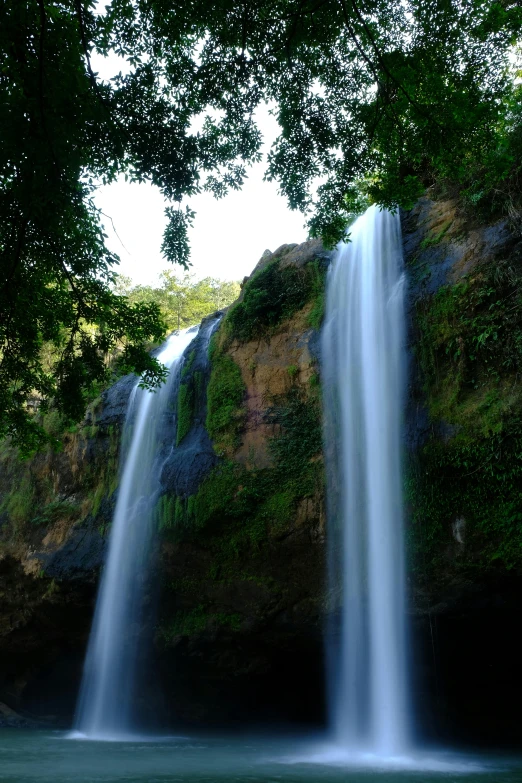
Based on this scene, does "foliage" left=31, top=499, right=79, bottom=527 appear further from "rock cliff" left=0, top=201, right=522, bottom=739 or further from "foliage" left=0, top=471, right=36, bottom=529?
"foliage" left=0, top=471, right=36, bottom=529

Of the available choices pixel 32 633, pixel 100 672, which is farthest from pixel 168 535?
pixel 32 633

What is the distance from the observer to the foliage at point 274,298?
12.3m

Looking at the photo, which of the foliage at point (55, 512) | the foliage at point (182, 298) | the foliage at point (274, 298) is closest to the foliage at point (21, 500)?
the foliage at point (55, 512)

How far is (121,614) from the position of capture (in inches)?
466

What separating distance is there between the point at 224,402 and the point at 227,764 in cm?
635

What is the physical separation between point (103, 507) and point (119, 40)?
9690mm

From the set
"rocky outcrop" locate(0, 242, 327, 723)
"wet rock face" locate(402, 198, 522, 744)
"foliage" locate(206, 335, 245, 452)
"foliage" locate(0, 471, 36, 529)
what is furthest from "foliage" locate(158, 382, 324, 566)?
"foliage" locate(0, 471, 36, 529)

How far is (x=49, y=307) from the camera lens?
24.5ft

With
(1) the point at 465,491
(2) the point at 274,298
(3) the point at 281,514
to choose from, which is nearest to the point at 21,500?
(3) the point at 281,514

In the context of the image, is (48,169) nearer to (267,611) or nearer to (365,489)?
(365,489)

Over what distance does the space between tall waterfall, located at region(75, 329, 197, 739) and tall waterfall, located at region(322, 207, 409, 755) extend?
415cm

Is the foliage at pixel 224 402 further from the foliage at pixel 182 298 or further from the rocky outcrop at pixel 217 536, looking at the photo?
the foliage at pixel 182 298

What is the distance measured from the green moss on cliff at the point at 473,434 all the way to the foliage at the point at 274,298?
338 cm

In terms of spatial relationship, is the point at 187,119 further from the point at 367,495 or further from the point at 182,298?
the point at 182,298
